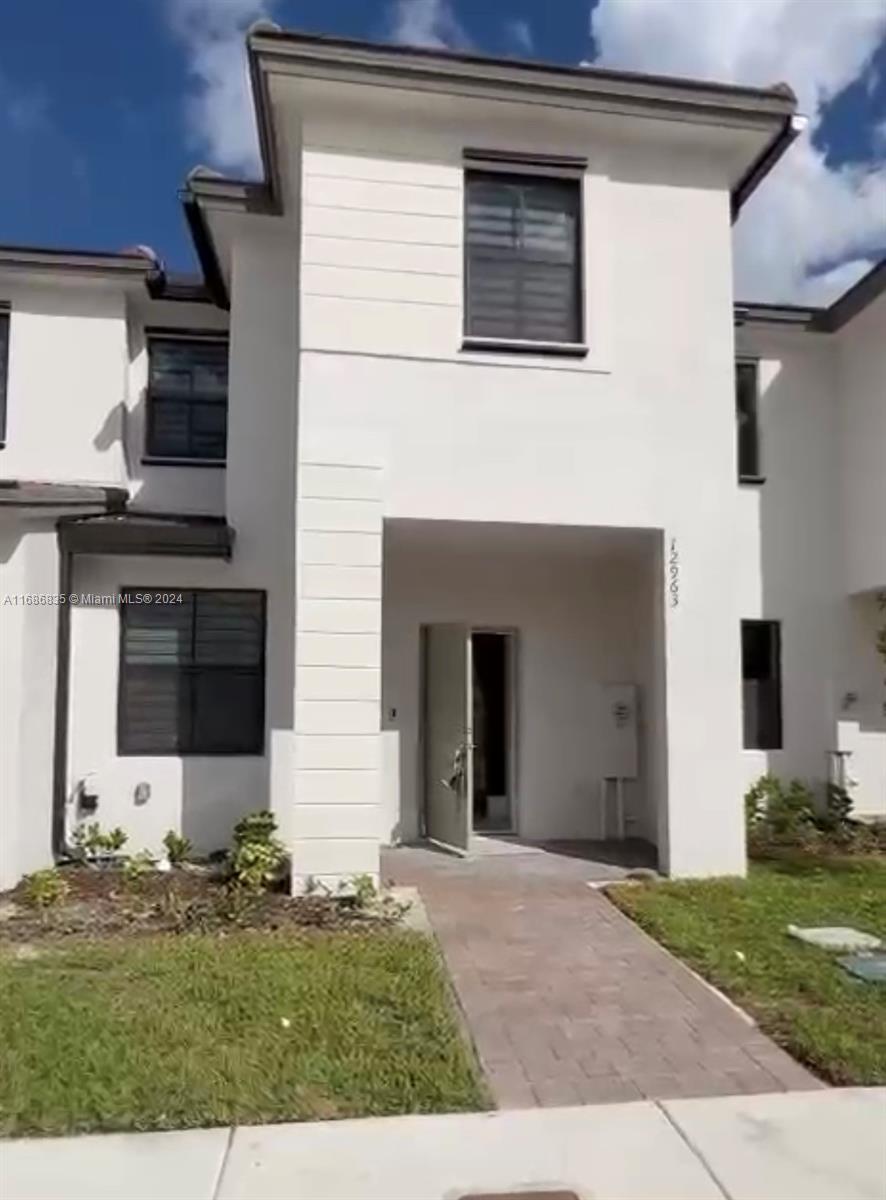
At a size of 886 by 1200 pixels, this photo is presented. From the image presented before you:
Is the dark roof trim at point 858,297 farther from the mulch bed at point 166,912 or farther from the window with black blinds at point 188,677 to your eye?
the mulch bed at point 166,912

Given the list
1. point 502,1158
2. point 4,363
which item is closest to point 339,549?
point 4,363

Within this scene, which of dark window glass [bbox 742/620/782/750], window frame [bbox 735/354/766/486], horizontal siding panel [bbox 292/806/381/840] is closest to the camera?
horizontal siding panel [bbox 292/806/381/840]

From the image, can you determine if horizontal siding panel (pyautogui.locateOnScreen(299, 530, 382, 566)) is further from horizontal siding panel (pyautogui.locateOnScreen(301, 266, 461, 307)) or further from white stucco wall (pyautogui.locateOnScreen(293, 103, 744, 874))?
horizontal siding panel (pyautogui.locateOnScreen(301, 266, 461, 307))

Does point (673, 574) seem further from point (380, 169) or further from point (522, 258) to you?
point (380, 169)

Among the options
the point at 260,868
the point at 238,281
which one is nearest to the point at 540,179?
the point at 238,281

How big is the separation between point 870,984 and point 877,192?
10.9 meters

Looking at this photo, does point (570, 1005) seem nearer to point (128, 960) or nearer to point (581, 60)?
point (128, 960)

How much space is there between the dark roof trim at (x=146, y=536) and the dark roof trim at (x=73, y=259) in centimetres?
313

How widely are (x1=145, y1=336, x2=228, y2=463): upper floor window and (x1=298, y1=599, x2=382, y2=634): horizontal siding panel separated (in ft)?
13.0


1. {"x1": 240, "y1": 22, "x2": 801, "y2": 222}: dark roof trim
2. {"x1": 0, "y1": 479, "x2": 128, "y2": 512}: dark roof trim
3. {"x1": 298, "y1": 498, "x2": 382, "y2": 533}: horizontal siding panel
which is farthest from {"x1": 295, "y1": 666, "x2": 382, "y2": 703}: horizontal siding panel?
{"x1": 240, "y1": 22, "x2": 801, "y2": 222}: dark roof trim

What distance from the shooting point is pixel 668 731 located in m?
9.74

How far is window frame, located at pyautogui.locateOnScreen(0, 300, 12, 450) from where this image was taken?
1207cm

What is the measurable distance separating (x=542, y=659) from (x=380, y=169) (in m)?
5.73

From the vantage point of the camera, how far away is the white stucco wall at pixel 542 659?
466 inches
